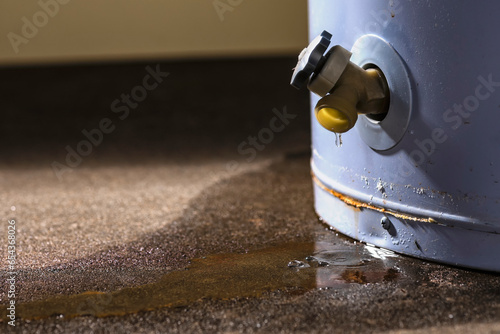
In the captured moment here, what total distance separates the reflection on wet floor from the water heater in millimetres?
129

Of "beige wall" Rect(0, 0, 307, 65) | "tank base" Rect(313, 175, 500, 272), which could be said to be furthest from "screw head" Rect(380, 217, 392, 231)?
"beige wall" Rect(0, 0, 307, 65)

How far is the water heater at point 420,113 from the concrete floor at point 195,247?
11 cm

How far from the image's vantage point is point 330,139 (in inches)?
78.9

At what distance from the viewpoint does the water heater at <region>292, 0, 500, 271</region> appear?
1.55 metres

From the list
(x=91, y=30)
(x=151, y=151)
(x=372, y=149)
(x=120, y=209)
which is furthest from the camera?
(x=91, y=30)

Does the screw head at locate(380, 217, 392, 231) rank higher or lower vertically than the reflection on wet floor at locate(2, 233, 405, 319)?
higher

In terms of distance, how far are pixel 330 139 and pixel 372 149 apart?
220 millimetres

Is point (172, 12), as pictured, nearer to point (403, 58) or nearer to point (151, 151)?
point (151, 151)

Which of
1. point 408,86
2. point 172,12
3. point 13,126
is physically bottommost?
point 13,126

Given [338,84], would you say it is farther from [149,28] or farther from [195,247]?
[149,28]

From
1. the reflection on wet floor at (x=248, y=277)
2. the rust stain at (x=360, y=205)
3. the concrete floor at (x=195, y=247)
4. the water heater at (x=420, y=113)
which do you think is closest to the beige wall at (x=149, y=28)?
the concrete floor at (x=195, y=247)

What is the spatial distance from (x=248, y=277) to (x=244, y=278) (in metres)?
0.01

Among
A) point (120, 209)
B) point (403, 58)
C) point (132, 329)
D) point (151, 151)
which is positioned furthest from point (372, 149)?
point (151, 151)

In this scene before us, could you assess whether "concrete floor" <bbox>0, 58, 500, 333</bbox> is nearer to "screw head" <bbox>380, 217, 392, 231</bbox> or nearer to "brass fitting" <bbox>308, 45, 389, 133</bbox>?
"screw head" <bbox>380, 217, 392, 231</bbox>
